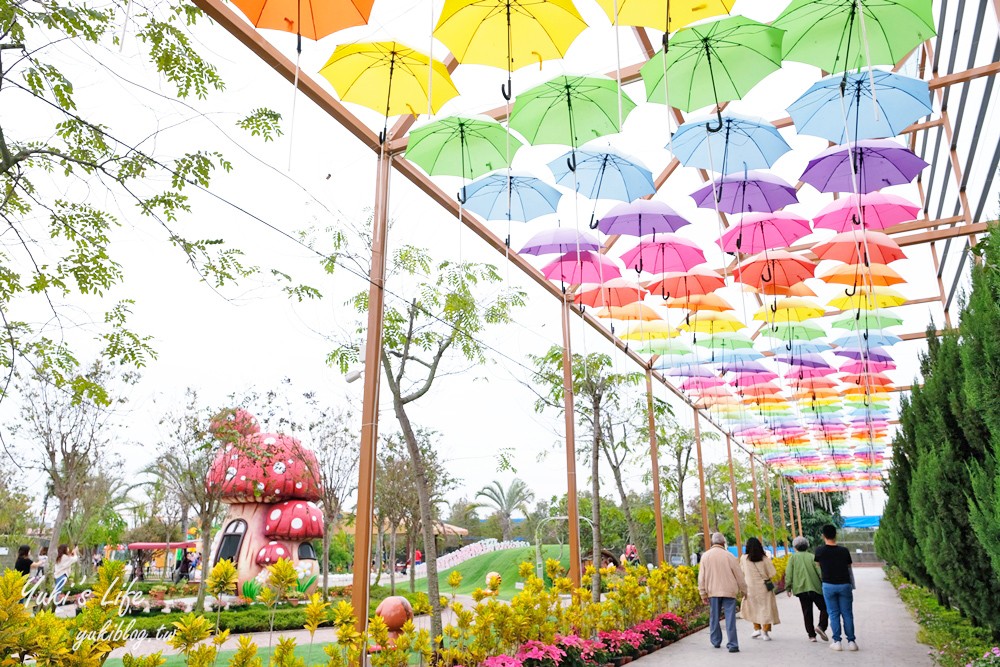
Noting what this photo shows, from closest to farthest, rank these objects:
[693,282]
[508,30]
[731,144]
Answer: [508,30]
[731,144]
[693,282]

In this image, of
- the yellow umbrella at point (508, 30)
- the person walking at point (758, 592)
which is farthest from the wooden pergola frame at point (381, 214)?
→ the person walking at point (758, 592)

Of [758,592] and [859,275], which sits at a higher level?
[859,275]

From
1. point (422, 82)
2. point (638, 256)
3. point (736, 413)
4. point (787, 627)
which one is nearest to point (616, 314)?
point (638, 256)

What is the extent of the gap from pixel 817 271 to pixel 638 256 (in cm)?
370

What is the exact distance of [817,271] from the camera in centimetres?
1054

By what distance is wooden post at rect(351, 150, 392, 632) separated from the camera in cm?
523

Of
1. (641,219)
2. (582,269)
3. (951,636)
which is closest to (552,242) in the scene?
(641,219)

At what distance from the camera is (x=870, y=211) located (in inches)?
328

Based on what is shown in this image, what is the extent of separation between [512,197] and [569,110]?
1.63 meters

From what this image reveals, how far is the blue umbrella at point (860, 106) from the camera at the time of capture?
20.2ft

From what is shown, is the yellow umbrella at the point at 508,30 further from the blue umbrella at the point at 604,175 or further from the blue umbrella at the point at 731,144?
the blue umbrella at the point at 731,144

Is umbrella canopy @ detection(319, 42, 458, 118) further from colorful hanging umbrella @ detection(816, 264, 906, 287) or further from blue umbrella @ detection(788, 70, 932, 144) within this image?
colorful hanging umbrella @ detection(816, 264, 906, 287)

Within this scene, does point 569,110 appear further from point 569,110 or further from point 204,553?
point 204,553

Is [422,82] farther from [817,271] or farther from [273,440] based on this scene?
[273,440]
